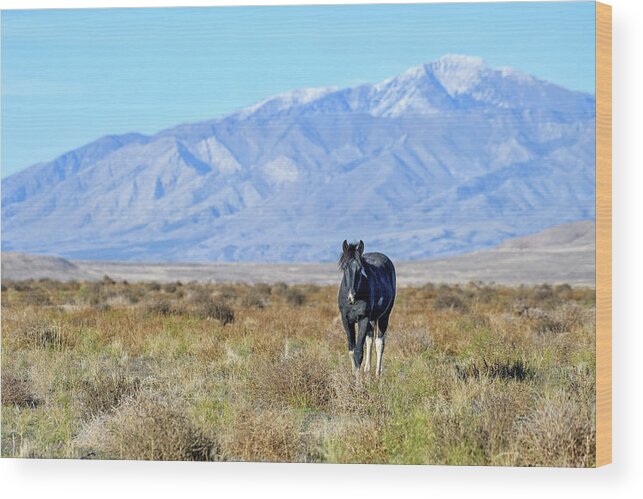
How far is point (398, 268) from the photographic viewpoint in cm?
9788

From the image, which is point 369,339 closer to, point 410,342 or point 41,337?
point 410,342

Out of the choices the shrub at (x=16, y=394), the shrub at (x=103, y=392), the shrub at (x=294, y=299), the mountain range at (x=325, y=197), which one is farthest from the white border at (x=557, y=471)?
the mountain range at (x=325, y=197)

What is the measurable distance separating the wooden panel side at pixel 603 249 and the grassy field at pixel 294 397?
21 cm

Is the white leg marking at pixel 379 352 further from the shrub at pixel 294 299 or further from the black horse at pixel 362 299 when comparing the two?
the shrub at pixel 294 299

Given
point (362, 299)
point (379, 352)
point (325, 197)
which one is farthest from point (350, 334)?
point (325, 197)

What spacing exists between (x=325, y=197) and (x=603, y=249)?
461 feet

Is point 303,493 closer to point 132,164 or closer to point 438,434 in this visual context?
point 438,434

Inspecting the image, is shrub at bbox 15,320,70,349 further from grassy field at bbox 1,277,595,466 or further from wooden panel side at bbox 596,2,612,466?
wooden panel side at bbox 596,2,612,466

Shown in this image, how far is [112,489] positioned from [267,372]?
8.37 feet

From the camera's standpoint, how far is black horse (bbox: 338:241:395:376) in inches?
521

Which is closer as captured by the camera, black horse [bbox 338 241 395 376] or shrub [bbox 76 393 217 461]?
shrub [bbox 76 393 217 461]

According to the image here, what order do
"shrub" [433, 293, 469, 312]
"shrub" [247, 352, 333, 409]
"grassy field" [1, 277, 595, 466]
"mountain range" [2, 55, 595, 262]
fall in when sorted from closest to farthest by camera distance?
"grassy field" [1, 277, 595, 466], "shrub" [247, 352, 333, 409], "shrub" [433, 293, 469, 312], "mountain range" [2, 55, 595, 262]

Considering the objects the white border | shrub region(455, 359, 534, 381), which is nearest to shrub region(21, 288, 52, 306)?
shrub region(455, 359, 534, 381)

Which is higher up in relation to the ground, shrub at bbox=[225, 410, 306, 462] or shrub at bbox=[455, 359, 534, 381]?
shrub at bbox=[455, 359, 534, 381]
